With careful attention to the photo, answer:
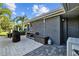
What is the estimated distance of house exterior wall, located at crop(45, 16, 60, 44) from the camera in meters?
6.73

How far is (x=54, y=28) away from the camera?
7.06 metres

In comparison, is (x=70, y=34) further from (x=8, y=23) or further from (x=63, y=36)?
(x=8, y=23)

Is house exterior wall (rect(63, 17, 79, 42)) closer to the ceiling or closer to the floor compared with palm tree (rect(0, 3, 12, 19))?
closer to the floor

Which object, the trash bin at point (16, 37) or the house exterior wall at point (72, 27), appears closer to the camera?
the trash bin at point (16, 37)

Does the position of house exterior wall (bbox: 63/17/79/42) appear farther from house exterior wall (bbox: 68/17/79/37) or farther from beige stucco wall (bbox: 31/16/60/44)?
beige stucco wall (bbox: 31/16/60/44)

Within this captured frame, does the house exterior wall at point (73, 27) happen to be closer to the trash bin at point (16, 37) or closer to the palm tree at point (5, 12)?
the trash bin at point (16, 37)

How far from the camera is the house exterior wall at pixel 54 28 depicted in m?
6.73

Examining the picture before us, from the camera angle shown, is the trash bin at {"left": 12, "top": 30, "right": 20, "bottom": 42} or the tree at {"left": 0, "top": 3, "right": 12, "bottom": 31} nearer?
the tree at {"left": 0, "top": 3, "right": 12, "bottom": 31}

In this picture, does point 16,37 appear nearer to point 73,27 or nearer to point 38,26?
point 38,26

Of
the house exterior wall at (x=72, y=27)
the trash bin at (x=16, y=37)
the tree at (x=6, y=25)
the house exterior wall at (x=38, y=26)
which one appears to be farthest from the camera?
the house exterior wall at (x=38, y=26)

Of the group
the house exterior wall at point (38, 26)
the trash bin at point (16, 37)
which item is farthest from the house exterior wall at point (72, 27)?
the trash bin at point (16, 37)

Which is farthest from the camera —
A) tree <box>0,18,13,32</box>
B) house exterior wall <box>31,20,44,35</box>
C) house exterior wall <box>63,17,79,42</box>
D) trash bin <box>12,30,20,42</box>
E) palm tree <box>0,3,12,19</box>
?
house exterior wall <box>31,20,44,35</box>

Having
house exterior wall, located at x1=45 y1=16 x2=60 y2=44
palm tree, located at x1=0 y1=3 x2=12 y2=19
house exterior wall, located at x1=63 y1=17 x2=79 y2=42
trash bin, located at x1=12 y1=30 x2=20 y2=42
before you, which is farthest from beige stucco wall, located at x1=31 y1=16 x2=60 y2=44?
palm tree, located at x1=0 y1=3 x2=12 y2=19

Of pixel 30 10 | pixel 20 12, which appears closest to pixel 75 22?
pixel 30 10
